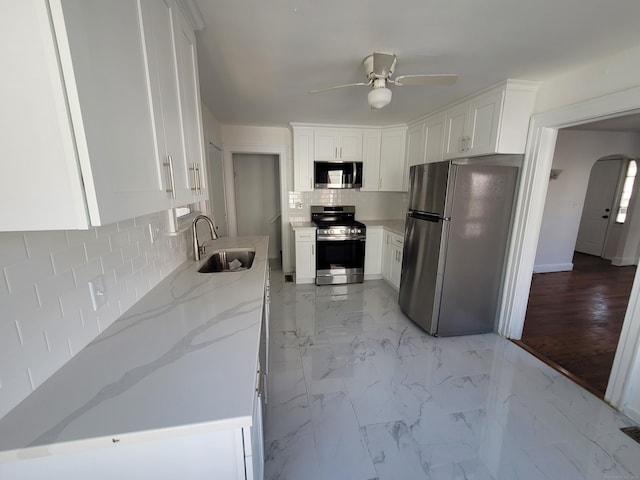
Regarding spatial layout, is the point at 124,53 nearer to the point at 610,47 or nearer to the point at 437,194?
the point at 437,194

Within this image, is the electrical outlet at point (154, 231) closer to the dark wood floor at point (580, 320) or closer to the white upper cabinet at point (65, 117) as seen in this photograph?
the white upper cabinet at point (65, 117)

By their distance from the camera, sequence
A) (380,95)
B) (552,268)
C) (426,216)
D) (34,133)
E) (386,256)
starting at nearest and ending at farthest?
(34,133) → (380,95) → (426,216) → (386,256) → (552,268)

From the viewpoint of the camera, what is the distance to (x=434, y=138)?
313 centimetres

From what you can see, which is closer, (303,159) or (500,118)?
(500,118)

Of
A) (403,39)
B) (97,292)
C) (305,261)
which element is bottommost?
(305,261)

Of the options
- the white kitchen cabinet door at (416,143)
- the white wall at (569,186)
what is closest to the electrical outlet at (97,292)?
the white kitchen cabinet door at (416,143)

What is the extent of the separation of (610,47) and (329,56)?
1777 mm

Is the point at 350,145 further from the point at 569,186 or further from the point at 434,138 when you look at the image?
the point at 569,186

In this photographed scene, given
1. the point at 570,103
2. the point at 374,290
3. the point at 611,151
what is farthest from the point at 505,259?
the point at 611,151

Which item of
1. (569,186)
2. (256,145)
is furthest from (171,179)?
(569,186)

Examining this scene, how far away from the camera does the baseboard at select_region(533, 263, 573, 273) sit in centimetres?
454

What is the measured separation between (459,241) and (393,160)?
1.97m

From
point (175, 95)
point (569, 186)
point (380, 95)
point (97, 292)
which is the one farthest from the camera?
point (569, 186)

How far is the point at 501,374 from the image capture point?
207 cm
